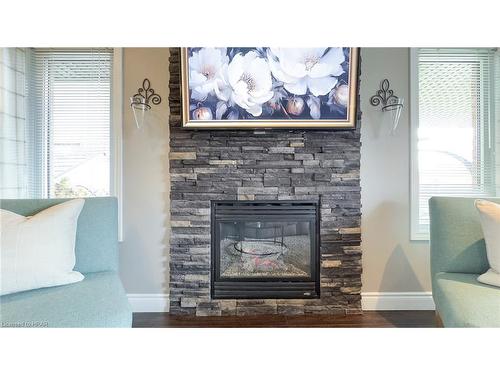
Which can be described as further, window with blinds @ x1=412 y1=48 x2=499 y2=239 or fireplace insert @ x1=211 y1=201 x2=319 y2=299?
window with blinds @ x1=412 y1=48 x2=499 y2=239

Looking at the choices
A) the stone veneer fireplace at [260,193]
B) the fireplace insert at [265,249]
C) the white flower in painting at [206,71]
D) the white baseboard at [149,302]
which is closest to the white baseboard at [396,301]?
the stone veneer fireplace at [260,193]

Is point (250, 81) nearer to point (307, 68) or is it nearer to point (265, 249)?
point (307, 68)

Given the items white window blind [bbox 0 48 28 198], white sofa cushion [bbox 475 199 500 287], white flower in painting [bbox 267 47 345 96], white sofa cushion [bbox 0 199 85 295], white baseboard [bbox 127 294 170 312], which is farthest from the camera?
white baseboard [bbox 127 294 170 312]

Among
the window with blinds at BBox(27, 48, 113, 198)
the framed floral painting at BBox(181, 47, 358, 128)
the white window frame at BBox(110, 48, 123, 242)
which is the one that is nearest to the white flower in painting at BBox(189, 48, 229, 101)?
the framed floral painting at BBox(181, 47, 358, 128)

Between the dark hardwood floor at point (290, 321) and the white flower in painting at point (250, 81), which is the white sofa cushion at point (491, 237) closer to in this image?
the dark hardwood floor at point (290, 321)

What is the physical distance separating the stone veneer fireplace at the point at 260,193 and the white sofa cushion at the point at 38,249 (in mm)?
797

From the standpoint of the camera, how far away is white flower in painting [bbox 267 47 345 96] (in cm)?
181

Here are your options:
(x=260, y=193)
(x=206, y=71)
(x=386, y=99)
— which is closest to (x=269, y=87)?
(x=206, y=71)

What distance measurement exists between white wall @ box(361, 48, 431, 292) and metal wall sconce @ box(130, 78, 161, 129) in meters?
1.59

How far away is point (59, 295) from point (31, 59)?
77.4 inches

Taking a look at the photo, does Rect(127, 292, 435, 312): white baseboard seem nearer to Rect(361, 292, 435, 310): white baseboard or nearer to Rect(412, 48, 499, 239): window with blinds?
Rect(361, 292, 435, 310): white baseboard

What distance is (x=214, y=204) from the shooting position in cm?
203

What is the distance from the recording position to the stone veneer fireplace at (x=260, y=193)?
200 centimetres
